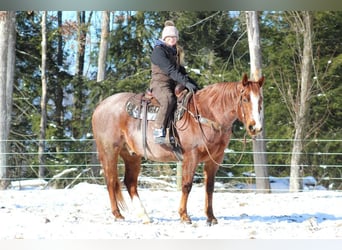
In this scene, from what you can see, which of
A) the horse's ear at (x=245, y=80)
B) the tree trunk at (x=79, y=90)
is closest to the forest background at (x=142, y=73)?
the tree trunk at (x=79, y=90)

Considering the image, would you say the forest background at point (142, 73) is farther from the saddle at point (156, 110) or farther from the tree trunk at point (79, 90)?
the saddle at point (156, 110)

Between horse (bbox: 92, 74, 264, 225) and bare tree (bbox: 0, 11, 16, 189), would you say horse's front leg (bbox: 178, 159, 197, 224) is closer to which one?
horse (bbox: 92, 74, 264, 225)

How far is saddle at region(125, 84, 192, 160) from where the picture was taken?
4.86 meters

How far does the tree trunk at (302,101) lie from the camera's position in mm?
7680

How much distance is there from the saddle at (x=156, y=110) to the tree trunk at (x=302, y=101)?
315cm

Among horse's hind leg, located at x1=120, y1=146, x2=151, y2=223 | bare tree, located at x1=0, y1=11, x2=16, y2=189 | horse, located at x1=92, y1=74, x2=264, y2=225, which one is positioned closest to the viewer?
horse, located at x1=92, y1=74, x2=264, y2=225

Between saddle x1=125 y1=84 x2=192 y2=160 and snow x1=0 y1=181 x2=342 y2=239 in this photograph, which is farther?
saddle x1=125 y1=84 x2=192 y2=160

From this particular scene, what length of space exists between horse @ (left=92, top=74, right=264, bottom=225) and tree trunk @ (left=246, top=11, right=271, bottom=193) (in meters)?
2.25

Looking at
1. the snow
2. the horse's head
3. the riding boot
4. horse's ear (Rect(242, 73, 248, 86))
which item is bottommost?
the snow

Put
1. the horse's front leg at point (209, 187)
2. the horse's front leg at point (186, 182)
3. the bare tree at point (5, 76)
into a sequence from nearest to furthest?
the horse's front leg at point (186, 182) < the horse's front leg at point (209, 187) < the bare tree at point (5, 76)

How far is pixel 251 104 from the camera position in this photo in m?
4.60

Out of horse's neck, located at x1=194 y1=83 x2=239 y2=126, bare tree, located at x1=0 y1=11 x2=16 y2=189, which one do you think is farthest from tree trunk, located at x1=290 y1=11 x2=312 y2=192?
bare tree, located at x1=0 y1=11 x2=16 y2=189

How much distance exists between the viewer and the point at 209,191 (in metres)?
5.00

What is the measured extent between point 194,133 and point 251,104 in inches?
20.7
